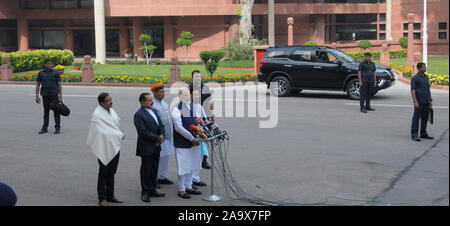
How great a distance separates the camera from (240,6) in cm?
4306

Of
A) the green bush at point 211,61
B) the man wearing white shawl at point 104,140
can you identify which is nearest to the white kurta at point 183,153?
the man wearing white shawl at point 104,140

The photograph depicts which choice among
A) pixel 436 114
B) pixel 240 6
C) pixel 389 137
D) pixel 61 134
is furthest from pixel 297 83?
pixel 240 6

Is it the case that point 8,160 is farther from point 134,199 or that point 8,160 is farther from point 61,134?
point 134,199

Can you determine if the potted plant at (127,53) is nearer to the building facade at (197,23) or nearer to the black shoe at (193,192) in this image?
the building facade at (197,23)

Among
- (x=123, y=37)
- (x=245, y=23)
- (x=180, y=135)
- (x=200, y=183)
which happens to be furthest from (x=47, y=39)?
(x=180, y=135)

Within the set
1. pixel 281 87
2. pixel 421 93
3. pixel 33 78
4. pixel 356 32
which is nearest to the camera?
pixel 421 93

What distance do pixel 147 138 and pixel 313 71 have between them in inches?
531

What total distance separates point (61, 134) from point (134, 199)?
629 centimetres

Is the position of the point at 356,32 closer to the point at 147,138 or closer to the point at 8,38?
the point at 8,38

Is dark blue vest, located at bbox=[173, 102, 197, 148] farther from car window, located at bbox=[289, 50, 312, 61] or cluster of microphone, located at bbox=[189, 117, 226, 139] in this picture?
car window, located at bbox=[289, 50, 312, 61]

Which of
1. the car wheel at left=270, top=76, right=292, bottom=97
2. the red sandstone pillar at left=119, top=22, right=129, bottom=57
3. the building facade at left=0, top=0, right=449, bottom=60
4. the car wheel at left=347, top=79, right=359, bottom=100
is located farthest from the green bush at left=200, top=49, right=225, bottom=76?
the red sandstone pillar at left=119, top=22, right=129, bottom=57

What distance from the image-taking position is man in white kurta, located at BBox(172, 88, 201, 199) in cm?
800

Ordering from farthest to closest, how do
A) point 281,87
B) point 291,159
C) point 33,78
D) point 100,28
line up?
point 100,28 < point 33,78 < point 281,87 < point 291,159

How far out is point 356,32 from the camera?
52.4 meters
